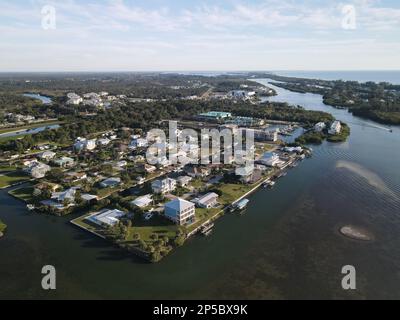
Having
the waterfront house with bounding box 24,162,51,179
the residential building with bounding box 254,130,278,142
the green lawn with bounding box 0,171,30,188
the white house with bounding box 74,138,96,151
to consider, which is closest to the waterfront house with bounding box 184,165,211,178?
the waterfront house with bounding box 24,162,51,179

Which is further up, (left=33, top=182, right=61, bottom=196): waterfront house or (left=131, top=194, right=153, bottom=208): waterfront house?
(left=33, top=182, right=61, bottom=196): waterfront house

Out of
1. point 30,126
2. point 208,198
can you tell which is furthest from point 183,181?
point 30,126

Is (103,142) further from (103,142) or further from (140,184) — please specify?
(140,184)

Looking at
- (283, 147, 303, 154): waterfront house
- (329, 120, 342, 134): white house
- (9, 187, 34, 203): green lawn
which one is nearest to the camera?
(9, 187, 34, 203): green lawn

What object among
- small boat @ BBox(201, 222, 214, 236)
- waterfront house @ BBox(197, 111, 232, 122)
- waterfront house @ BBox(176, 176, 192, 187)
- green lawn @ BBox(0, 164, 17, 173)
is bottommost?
small boat @ BBox(201, 222, 214, 236)

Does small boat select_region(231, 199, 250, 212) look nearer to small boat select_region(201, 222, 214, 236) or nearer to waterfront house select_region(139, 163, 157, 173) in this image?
small boat select_region(201, 222, 214, 236)

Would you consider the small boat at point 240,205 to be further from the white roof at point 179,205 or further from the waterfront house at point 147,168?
the waterfront house at point 147,168

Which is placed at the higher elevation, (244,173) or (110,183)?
(244,173)

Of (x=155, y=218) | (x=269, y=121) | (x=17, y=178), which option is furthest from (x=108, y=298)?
(x=269, y=121)
